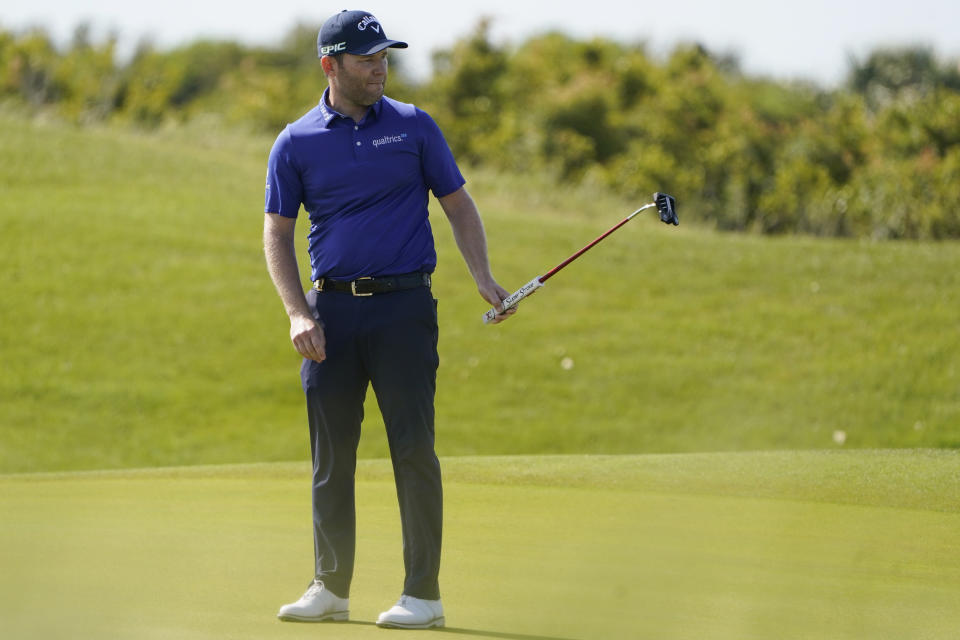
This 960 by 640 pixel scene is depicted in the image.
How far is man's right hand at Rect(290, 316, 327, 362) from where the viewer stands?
14.5 ft

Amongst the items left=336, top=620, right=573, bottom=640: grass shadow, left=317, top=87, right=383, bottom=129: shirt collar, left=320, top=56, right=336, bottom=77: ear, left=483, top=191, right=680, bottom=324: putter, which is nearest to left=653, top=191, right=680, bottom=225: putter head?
left=483, top=191, right=680, bottom=324: putter

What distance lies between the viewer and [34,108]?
35156 mm

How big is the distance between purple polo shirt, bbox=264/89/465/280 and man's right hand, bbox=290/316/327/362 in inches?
7.9

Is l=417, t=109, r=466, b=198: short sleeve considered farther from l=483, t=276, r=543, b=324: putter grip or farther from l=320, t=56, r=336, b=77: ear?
l=483, t=276, r=543, b=324: putter grip

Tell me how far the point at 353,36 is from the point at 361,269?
76 cm

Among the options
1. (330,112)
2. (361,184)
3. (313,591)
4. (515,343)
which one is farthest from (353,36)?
(515,343)

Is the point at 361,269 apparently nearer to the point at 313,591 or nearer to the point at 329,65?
the point at 329,65

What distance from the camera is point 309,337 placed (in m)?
4.43

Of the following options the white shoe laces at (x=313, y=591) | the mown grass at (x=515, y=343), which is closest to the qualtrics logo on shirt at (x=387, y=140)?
the white shoe laces at (x=313, y=591)

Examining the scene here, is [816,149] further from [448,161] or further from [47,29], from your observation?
[448,161]

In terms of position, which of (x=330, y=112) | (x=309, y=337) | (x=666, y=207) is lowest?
(x=309, y=337)

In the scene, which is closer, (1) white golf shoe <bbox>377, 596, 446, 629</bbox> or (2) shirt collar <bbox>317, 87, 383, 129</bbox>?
(1) white golf shoe <bbox>377, 596, 446, 629</bbox>

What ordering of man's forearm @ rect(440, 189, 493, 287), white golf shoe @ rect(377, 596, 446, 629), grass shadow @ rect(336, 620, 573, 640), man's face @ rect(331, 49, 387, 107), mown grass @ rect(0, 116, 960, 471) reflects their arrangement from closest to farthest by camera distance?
grass shadow @ rect(336, 620, 573, 640)
white golf shoe @ rect(377, 596, 446, 629)
man's face @ rect(331, 49, 387, 107)
man's forearm @ rect(440, 189, 493, 287)
mown grass @ rect(0, 116, 960, 471)

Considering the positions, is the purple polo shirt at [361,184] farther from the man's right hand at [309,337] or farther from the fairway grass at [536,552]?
the fairway grass at [536,552]
